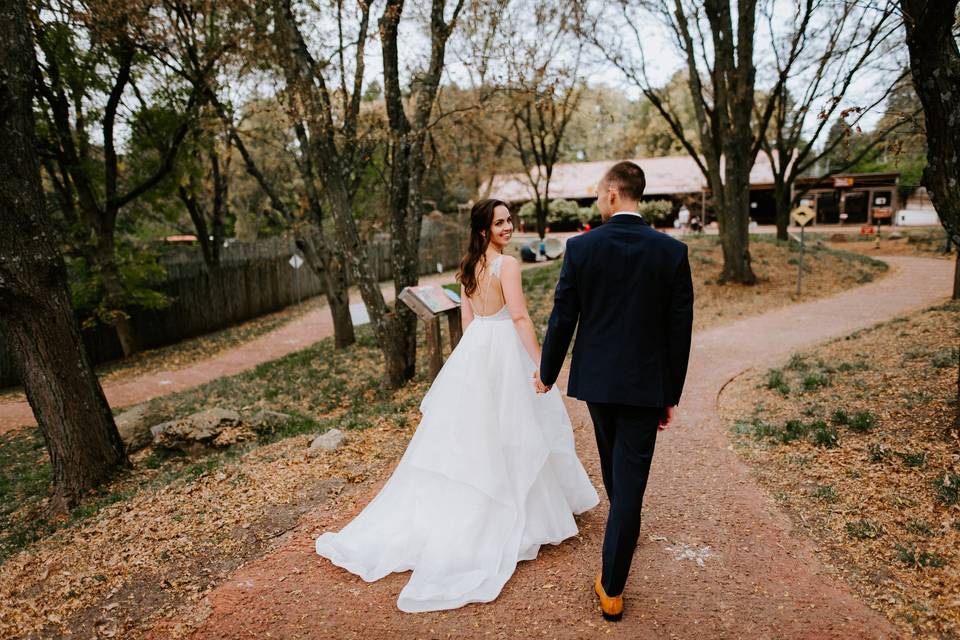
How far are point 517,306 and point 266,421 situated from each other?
16.1ft

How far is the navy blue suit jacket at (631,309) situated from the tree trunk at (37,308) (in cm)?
499

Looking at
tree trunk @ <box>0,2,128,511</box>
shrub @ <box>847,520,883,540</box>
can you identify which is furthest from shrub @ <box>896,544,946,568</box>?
tree trunk @ <box>0,2,128,511</box>

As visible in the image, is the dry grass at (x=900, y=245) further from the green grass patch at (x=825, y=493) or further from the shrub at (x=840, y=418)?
the green grass patch at (x=825, y=493)

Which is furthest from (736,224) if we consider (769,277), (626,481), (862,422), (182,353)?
(182,353)

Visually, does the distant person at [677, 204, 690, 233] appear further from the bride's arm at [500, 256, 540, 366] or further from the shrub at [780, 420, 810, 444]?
the bride's arm at [500, 256, 540, 366]

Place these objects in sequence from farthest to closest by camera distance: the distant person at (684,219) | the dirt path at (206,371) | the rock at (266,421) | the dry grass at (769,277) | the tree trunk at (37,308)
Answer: the distant person at (684,219) → the dry grass at (769,277) → the dirt path at (206,371) → the rock at (266,421) → the tree trunk at (37,308)

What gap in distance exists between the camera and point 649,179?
122 ft

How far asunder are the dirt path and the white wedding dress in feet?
31.5

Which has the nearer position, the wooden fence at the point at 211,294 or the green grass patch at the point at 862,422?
the green grass patch at the point at 862,422

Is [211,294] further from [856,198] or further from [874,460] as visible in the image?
[856,198]

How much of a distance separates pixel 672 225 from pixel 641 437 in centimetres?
Answer: 3599

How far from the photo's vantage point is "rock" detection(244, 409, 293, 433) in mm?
7316

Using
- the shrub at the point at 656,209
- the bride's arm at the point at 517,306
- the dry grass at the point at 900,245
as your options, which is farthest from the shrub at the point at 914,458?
the shrub at the point at 656,209

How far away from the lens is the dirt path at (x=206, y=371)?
11273 millimetres
